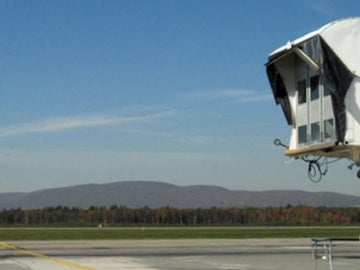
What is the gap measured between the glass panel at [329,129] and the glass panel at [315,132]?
1.32 feet

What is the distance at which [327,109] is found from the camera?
913 inches

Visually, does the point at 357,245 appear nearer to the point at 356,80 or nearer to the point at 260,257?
the point at 260,257

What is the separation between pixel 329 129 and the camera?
23.0 m

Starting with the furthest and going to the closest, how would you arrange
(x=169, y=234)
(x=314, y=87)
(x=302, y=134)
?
1. (x=169, y=234)
2. (x=302, y=134)
3. (x=314, y=87)

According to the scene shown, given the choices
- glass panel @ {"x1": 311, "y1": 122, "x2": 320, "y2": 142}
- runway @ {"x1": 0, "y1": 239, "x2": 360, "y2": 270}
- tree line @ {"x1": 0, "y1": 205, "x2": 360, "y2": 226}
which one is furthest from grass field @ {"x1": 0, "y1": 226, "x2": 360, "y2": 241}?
tree line @ {"x1": 0, "y1": 205, "x2": 360, "y2": 226}

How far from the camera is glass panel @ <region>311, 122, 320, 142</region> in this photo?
928 inches

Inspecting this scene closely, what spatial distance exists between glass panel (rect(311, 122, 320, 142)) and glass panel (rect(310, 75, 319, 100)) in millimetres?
803

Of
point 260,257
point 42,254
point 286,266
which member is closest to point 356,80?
point 286,266

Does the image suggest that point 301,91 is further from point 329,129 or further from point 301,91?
point 329,129

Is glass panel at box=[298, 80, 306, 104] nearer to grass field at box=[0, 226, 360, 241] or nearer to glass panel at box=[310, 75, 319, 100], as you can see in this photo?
glass panel at box=[310, 75, 319, 100]

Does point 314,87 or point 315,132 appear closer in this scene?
point 315,132

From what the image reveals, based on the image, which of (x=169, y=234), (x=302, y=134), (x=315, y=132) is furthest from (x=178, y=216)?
(x=315, y=132)

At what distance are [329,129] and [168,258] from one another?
1284cm

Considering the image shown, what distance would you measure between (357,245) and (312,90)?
74.0 feet
